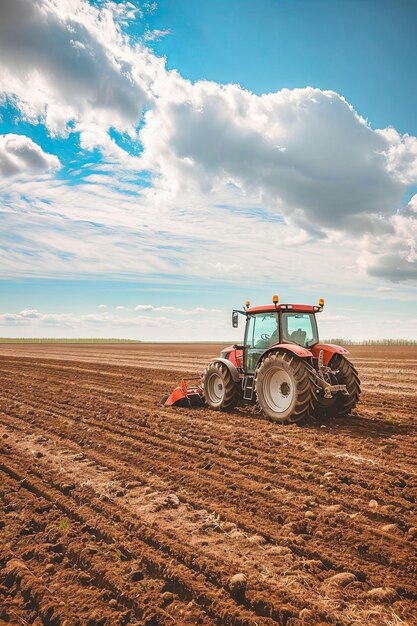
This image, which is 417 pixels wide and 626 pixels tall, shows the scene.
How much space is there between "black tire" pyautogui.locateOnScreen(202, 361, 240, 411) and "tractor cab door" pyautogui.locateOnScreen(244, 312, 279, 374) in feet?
1.35

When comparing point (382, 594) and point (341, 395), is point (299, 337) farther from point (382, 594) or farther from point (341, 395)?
point (382, 594)

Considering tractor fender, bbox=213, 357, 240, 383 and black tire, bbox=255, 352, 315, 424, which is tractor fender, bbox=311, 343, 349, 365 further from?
tractor fender, bbox=213, 357, 240, 383

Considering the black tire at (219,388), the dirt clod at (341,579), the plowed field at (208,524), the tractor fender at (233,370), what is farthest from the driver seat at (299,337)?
the dirt clod at (341,579)

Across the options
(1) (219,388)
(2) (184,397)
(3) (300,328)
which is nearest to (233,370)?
(1) (219,388)

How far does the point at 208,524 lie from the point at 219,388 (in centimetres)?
529

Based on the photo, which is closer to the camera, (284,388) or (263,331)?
(284,388)

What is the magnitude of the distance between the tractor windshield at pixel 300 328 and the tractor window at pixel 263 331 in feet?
0.61

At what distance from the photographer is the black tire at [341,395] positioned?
808cm

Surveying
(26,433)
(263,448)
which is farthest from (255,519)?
(26,433)

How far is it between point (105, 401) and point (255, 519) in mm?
6745

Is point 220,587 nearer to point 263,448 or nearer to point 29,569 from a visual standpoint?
point 29,569

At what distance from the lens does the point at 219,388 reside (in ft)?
30.1

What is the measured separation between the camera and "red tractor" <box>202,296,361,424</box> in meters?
7.40

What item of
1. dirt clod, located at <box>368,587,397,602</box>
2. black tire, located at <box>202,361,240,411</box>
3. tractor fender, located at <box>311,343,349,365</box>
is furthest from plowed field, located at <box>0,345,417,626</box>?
tractor fender, located at <box>311,343,349,365</box>
